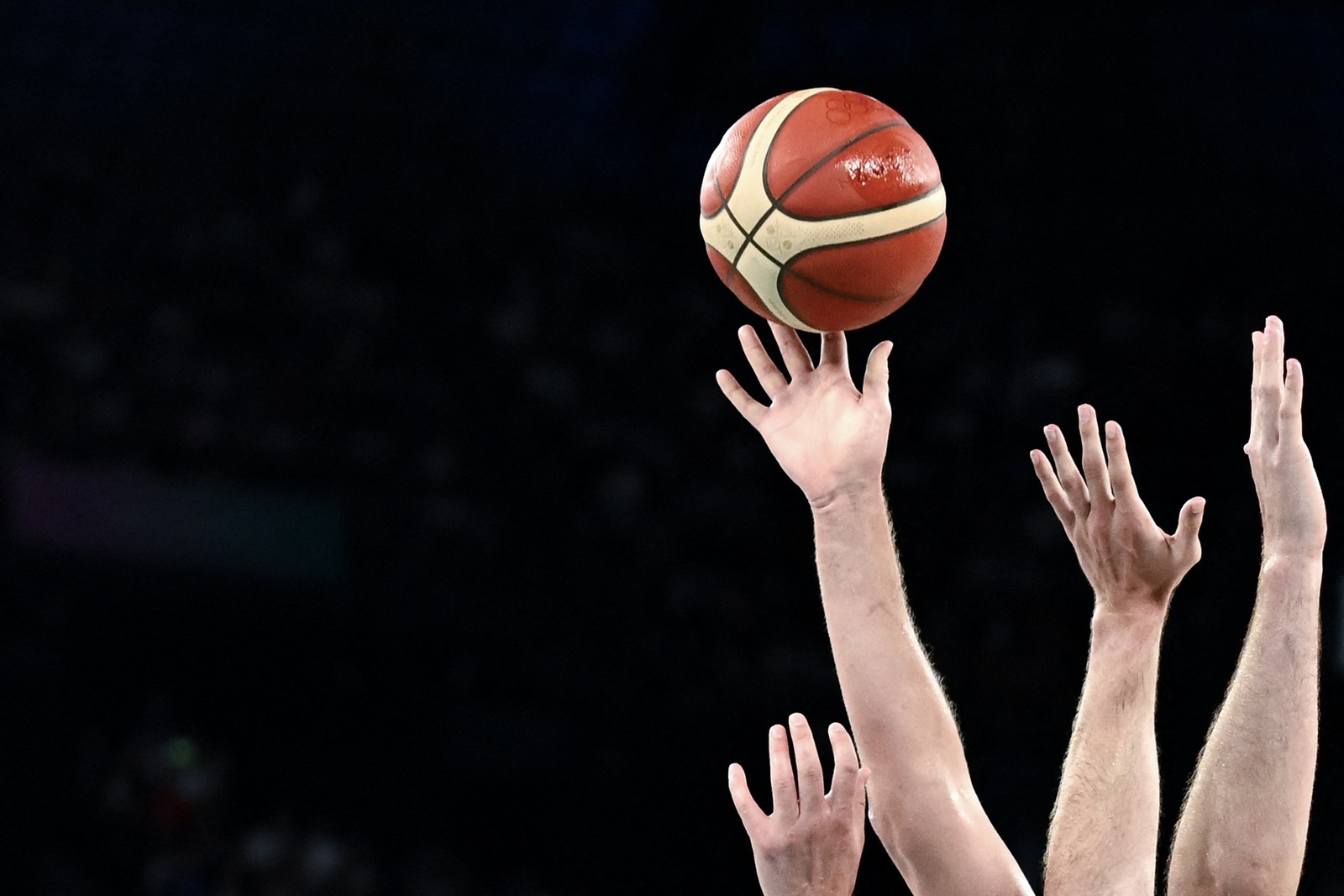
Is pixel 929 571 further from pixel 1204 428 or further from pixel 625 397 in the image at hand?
pixel 625 397

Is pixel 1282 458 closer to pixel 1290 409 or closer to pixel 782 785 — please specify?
pixel 1290 409

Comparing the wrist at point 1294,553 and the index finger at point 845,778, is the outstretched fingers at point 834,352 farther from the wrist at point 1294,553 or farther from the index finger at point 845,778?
the wrist at point 1294,553

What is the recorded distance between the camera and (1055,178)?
9836 mm

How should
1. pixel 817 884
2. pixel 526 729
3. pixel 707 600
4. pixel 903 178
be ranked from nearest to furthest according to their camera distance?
pixel 817 884 < pixel 903 178 < pixel 526 729 < pixel 707 600

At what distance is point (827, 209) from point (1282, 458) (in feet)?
3.85

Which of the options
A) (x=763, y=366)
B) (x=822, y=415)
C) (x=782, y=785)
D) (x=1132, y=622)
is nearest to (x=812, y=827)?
(x=782, y=785)

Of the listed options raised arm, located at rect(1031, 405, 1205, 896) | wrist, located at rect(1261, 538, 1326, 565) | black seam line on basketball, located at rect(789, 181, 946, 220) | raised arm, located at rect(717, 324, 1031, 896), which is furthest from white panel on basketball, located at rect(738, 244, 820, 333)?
wrist, located at rect(1261, 538, 1326, 565)

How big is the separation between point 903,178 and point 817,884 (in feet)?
4.63

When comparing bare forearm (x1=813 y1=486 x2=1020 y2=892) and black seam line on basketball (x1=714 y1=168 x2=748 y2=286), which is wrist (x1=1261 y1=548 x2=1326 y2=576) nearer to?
bare forearm (x1=813 y1=486 x2=1020 y2=892)

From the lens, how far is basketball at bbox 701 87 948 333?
9.61 ft

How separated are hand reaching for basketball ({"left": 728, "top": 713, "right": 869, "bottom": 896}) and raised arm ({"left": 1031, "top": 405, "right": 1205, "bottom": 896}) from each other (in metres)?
0.72

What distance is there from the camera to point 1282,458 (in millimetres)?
3172

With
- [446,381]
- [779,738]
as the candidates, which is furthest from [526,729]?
[779,738]

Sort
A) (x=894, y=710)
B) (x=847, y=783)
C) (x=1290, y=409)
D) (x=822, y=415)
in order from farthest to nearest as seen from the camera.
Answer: (x=1290, y=409) → (x=822, y=415) → (x=894, y=710) → (x=847, y=783)
